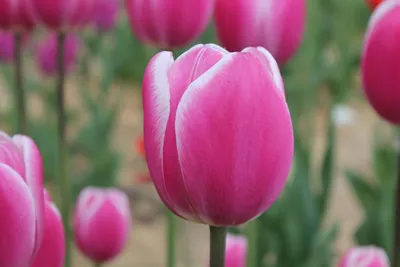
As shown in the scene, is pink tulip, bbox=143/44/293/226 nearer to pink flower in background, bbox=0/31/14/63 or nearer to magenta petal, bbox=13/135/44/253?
magenta petal, bbox=13/135/44/253

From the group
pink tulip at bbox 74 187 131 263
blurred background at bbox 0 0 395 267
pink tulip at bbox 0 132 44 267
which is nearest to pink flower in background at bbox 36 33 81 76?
blurred background at bbox 0 0 395 267

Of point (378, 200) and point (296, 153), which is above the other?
point (296, 153)

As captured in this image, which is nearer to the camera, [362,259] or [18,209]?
[18,209]

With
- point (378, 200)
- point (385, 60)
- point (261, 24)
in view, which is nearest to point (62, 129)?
point (261, 24)

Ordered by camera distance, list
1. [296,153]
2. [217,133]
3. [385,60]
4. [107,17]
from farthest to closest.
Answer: [107,17] < [296,153] < [385,60] < [217,133]

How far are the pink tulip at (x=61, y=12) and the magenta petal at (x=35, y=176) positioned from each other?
309 mm

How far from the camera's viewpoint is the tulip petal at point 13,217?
341mm

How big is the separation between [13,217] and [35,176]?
3 centimetres

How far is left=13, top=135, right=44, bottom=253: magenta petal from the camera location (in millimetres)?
359

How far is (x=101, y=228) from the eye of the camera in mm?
667

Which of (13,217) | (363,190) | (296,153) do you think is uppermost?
(13,217)

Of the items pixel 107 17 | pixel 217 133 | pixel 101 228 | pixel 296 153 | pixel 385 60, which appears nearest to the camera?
pixel 217 133

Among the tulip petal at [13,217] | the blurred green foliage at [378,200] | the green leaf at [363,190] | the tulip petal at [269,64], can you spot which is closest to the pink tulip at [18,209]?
the tulip petal at [13,217]

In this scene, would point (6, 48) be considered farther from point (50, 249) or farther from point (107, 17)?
point (50, 249)
